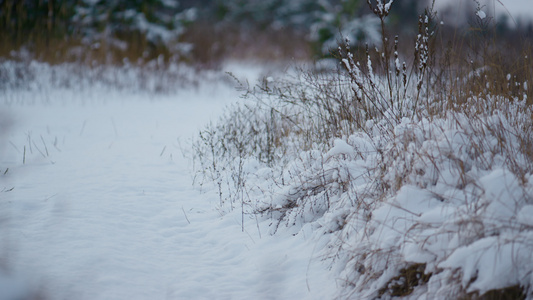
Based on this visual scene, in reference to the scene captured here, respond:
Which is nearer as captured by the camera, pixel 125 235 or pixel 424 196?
pixel 424 196

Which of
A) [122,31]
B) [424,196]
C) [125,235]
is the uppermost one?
[122,31]

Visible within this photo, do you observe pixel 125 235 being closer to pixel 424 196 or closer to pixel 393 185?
pixel 393 185

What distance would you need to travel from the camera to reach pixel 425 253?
1.82 meters

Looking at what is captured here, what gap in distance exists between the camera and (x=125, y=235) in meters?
2.81

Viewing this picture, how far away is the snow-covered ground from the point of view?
88.1 inches

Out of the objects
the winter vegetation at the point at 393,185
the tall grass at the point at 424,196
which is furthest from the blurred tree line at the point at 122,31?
the tall grass at the point at 424,196

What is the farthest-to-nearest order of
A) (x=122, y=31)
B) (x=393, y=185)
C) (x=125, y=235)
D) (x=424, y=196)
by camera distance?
(x=122, y=31), (x=125, y=235), (x=393, y=185), (x=424, y=196)

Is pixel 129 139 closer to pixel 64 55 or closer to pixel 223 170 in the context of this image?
pixel 223 170

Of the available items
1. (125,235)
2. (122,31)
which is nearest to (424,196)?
(125,235)

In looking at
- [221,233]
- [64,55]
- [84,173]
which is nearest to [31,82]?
[64,55]

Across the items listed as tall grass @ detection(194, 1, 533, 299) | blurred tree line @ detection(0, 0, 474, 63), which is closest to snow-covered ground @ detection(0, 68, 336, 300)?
tall grass @ detection(194, 1, 533, 299)

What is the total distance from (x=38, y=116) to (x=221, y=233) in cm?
480

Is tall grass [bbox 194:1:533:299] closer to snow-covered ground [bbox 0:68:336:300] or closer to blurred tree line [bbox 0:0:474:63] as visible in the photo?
snow-covered ground [bbox 0:68:336:300]

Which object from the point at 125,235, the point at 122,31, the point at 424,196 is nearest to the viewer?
the point at 424,196
